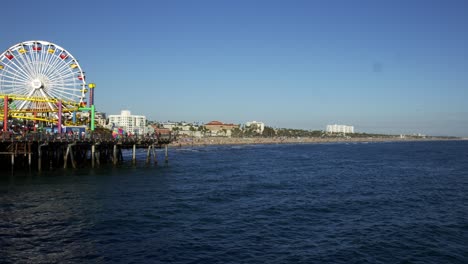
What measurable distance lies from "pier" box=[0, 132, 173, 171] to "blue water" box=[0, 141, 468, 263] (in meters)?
3.25

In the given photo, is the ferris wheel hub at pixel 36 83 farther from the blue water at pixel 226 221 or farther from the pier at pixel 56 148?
the blue water at pixel 226 221

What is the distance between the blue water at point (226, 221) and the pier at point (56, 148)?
3.25m

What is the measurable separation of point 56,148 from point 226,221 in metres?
30.6

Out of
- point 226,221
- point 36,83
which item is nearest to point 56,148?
point 36,83

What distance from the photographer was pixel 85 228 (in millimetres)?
19672

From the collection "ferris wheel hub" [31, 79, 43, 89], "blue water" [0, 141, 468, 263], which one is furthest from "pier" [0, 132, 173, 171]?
"ferris wheel hub" [31, 79, 43, 89]

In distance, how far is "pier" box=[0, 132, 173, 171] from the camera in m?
39.3

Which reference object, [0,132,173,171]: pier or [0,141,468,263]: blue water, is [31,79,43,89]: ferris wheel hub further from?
[0,141,468,263]: blue water

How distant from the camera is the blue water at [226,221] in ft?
53.5

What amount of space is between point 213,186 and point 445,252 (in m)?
20.7

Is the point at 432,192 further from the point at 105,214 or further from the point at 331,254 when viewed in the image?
the point at 105,214

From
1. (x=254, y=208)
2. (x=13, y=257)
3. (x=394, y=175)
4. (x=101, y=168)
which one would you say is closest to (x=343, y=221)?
(x=254, y=208)

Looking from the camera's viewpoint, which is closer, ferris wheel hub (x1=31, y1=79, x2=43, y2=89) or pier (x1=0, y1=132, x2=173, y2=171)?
pier (x1=0, y1=132, x2=173, y2=171)

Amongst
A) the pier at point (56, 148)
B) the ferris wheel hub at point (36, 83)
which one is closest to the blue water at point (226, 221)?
the pier at point (56, 148)
